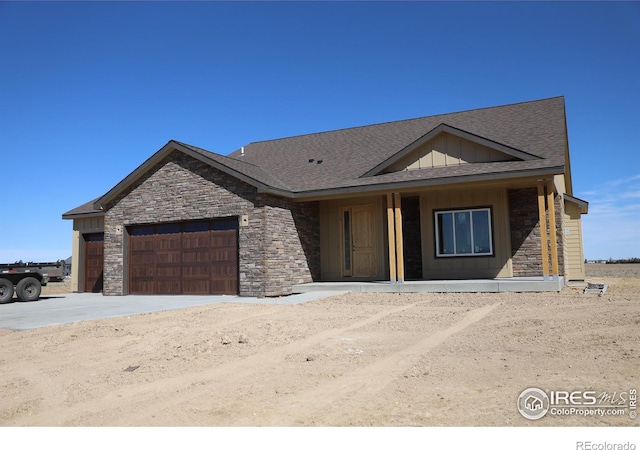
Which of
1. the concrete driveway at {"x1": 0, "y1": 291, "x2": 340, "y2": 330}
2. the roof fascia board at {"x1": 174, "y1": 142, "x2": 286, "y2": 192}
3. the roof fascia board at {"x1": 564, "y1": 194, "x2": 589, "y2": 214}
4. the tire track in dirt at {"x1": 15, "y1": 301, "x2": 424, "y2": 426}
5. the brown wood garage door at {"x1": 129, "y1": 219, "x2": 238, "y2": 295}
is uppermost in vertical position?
the roof fascia board at {"x1": 174, "y1": 142, "x2": 286, "y2": 192}

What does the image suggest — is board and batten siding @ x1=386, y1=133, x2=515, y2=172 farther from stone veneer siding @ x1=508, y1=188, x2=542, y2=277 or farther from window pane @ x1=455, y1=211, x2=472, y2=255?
window pane @ x1=455, y1=211, x2=472, y2=255

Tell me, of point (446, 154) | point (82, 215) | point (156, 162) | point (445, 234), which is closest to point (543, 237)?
point (445, 234)

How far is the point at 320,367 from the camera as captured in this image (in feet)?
19.4

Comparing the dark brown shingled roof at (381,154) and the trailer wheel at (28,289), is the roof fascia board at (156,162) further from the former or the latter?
the trailer wheel at (28,289)

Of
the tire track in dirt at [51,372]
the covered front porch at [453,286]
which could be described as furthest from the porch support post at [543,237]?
the tire track in dirt at [51,372]

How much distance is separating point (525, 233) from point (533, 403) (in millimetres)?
11206

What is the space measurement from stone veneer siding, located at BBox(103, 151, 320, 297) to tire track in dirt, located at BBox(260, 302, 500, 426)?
8055 mm

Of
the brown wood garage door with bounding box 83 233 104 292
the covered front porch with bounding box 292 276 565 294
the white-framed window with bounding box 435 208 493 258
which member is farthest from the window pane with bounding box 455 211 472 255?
the brown wood garage door with bounding box 83 233 104 292

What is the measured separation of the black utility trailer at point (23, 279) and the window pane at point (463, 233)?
13.4m

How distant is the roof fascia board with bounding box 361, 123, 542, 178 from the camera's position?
13.5 m

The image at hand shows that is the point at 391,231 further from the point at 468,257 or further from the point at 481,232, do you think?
the point at 481,232

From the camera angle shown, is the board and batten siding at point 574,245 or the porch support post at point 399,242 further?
the board and batten siding at point 574,245

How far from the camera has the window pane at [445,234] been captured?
1520 cm
